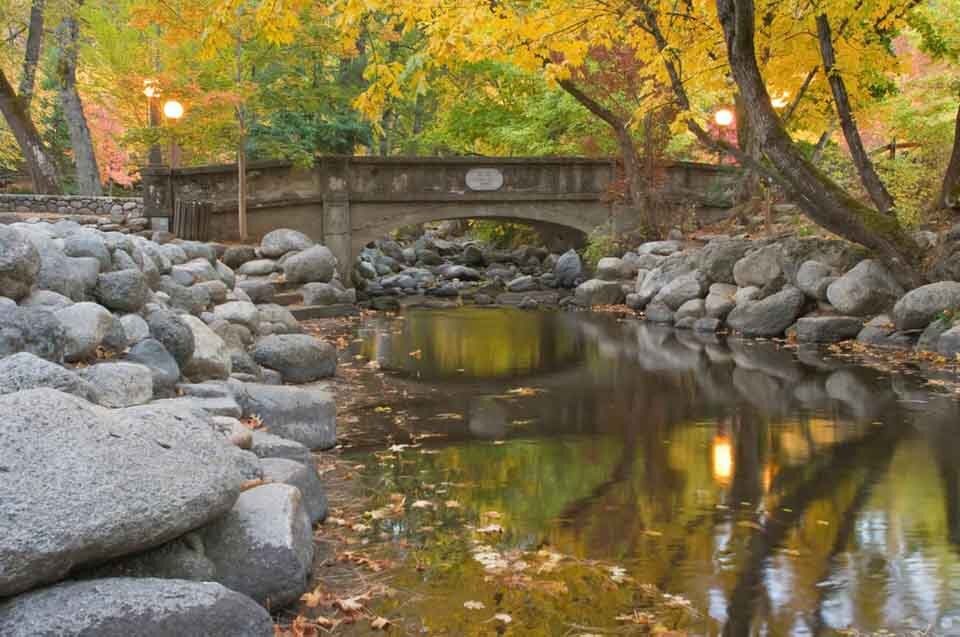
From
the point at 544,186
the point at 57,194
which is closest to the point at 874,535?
the point at 544,186

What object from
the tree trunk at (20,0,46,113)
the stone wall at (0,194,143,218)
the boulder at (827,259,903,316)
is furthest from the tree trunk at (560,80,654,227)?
the tree trunk at (20,0,46,113)

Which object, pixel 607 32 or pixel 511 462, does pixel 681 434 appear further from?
pixel 607 32

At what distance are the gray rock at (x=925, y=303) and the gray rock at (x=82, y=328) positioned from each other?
10974 millimetres

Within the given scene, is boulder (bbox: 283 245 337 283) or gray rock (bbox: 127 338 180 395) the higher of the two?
boulder (bbox: 283 245 337 283)

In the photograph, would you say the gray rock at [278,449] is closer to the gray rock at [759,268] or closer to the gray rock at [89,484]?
the gray rock at [89,484]

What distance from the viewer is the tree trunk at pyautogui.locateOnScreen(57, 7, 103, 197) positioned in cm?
2655

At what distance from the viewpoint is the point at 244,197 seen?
23234 mm

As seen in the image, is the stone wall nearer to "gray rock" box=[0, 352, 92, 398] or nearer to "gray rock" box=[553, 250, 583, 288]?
"gray rock" box=[553, 250, 583, 288]

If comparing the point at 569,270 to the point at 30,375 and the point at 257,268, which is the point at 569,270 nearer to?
the point at 257,268

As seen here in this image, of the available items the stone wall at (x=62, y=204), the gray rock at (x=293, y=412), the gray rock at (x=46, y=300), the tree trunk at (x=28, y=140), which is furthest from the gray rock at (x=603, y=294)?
the gray rock at (x=46, y=300)

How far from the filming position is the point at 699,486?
7.41m

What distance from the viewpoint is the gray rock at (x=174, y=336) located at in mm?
8414

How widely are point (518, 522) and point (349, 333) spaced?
11546 millimetres

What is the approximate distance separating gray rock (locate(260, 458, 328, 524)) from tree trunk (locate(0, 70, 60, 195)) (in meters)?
21.7
